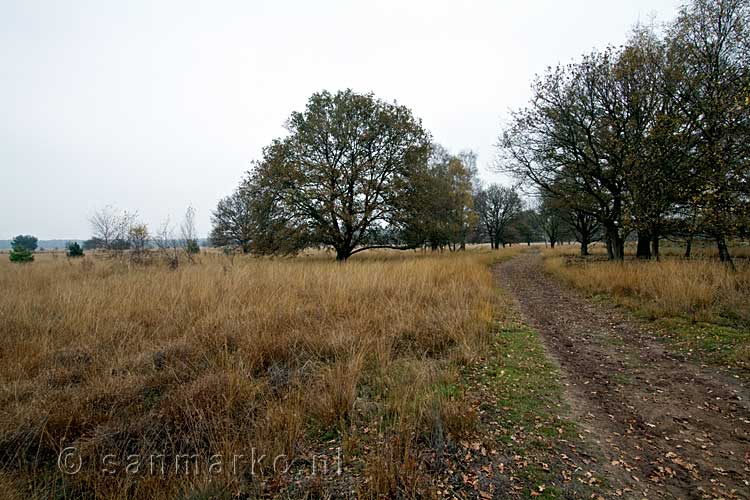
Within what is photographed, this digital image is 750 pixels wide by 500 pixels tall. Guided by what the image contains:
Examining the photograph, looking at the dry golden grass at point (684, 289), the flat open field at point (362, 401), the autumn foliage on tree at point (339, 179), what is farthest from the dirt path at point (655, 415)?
the autumn foliage on tree at point (339, 179)

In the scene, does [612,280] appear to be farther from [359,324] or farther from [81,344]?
[81,344]

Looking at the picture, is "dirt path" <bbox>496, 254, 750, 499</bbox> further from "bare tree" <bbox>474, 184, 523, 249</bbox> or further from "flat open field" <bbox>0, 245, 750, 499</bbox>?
"bare tree" <bbox>474, 184, 523, 249</bbox>

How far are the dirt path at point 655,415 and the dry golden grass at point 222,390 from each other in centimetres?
132

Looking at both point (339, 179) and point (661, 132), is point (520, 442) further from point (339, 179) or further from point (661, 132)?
point (339, 179)

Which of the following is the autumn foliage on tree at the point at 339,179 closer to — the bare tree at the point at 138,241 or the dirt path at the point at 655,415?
the bare tree at the point at 138,241

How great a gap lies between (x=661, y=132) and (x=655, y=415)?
35.2ft

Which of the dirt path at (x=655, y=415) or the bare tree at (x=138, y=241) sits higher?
the bare tree at (x=138, y=241)

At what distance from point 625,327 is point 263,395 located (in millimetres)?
7396

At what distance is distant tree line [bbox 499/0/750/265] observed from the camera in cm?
804

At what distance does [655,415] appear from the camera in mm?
2861

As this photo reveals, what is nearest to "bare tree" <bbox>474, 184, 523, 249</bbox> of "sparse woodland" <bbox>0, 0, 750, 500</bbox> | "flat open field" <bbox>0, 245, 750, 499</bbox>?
"sparse woodland" <bbox>0, 0, 750, 500</bbox>

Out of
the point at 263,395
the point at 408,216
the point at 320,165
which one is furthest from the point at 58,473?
the point at 408,216

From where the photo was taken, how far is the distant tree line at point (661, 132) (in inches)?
316

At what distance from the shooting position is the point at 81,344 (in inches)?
162
